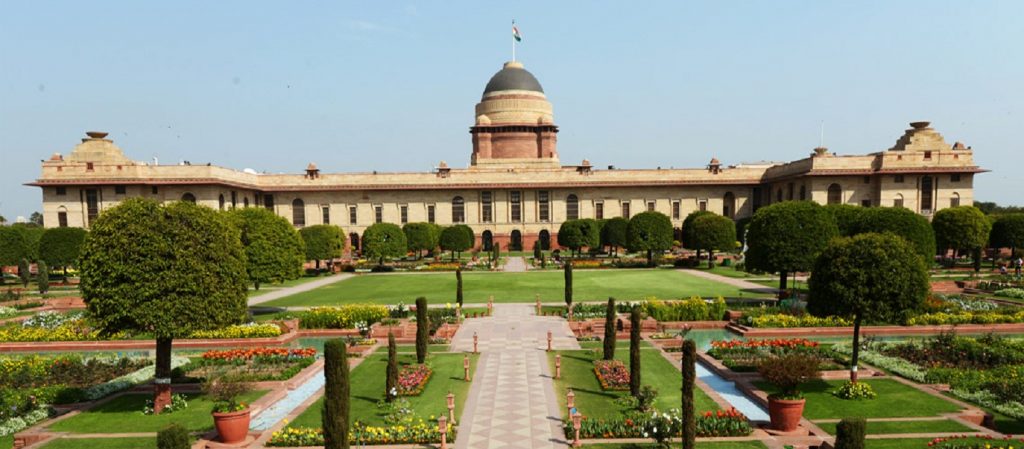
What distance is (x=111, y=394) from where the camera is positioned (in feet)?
46.6

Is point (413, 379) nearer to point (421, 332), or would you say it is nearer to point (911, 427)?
point (421, 332)

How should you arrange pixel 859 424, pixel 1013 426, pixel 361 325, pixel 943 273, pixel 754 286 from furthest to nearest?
pixel 943 273, pixel 754 286, pixel 361 325, pixel 1013 426, pixel 859 424

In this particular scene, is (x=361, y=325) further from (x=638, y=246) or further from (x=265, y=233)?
(x=638, y=246)

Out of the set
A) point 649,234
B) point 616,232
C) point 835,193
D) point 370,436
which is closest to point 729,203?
point 835,193

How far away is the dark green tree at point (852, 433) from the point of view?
7.88 m

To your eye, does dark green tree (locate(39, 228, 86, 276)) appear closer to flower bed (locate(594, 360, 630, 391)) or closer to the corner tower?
flower bed (locate(594, 360, 630, 391))

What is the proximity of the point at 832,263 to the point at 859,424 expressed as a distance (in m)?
7.42

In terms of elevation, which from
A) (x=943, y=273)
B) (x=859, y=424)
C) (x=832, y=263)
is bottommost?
(x=943, y=273)

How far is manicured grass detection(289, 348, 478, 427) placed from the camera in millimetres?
12562

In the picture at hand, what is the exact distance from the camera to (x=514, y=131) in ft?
225

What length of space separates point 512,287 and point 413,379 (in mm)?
19423

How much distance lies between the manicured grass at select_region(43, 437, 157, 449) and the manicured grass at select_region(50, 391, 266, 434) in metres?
0.43

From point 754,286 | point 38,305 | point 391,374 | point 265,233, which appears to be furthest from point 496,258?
point 391,374

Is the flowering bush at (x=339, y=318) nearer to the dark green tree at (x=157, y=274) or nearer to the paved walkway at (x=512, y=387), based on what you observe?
the paved walkway at (x=512, y=387)
